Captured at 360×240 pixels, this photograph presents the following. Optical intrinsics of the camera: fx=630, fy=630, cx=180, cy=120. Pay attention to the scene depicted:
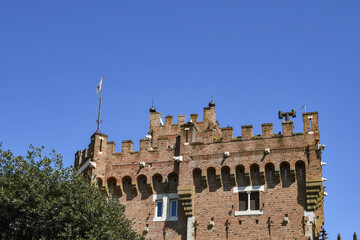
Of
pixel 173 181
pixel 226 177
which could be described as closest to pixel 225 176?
pixel 226 177

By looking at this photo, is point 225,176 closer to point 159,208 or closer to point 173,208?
point 173,208

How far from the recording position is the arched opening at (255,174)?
147 feet

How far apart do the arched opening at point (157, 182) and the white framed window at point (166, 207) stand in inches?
20.9

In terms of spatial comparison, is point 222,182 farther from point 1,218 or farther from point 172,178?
point 1,218

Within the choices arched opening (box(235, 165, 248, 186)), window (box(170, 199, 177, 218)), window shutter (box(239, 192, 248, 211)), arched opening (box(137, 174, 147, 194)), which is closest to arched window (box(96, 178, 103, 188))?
arched opening (box(137, 174, 147, 194))

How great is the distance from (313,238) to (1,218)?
2021 centimetres

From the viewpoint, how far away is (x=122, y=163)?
4831 centimetres

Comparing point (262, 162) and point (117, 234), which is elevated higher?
point (262, 162)

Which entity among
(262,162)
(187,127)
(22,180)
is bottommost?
(22,180)

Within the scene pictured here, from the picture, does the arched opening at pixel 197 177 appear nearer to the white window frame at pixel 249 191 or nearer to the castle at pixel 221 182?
the castle at pixel 221 182

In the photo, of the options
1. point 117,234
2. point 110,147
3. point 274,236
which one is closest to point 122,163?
point 110,147

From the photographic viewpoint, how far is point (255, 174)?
148ft

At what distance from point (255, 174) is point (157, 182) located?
748 cm

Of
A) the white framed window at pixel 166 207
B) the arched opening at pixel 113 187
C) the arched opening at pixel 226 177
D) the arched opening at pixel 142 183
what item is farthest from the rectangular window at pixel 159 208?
the arched opening at pixel 226 177
